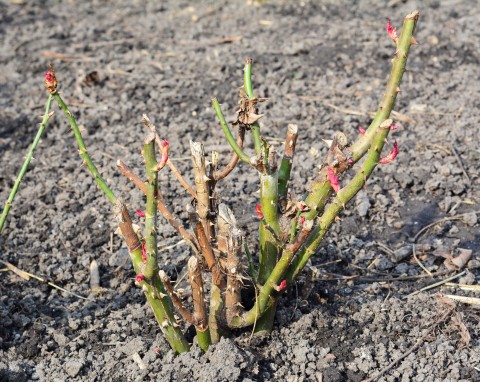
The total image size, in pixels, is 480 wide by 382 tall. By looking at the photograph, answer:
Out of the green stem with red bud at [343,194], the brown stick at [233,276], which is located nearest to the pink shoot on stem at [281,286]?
the green stem with red bud at [343,194]

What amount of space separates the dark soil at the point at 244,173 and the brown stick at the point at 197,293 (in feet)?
0.43

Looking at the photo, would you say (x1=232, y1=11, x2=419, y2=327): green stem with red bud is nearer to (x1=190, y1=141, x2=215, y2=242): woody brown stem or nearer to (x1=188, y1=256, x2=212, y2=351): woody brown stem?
(x1=188, y1=256, x2=212, y2=351): woody brown stem

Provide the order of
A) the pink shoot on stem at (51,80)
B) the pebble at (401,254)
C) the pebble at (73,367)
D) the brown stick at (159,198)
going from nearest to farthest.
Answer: the pink shoot on stem at (51,80) → the brown stick at (159,198) → the pebble at (73,367) → the pebble at (401,254)

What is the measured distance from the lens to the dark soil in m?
2.67

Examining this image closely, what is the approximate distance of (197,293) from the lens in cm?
241

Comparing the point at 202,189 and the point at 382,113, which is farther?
the point at 202,189

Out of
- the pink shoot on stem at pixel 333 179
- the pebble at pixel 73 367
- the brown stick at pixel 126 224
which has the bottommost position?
the pebble at pixel 73 367

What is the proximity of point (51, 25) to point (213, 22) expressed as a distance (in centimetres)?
130

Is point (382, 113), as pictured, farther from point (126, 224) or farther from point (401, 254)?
point (401, 254)

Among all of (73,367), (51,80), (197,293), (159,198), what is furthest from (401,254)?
(51,80)

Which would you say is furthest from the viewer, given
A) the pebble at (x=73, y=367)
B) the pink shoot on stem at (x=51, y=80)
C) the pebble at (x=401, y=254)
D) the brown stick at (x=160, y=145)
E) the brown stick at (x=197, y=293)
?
the pebble at (x=401, y=254)

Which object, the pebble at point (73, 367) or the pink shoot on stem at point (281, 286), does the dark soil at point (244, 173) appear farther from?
the pink shoot on stem at point (281, 286)

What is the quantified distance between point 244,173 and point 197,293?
4.43 ft

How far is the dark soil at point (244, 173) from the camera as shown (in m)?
2.67
